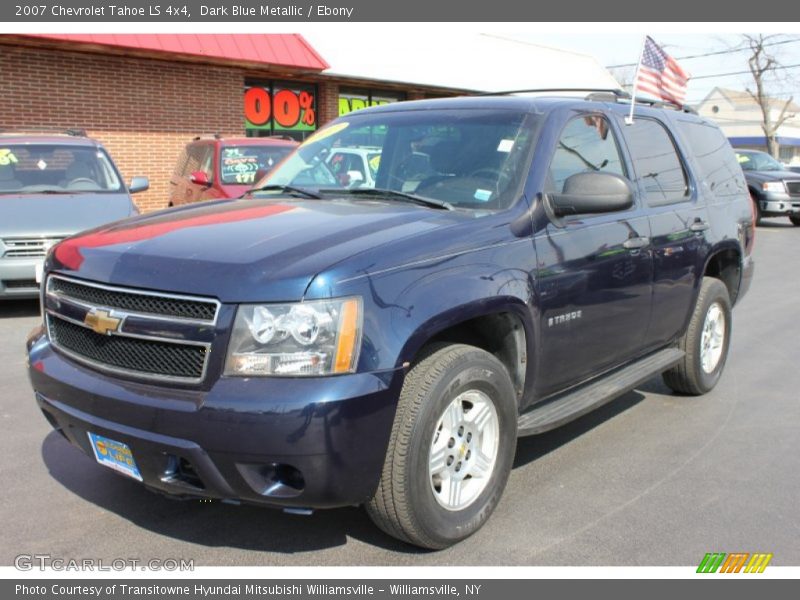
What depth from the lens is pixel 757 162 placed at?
20875 mm

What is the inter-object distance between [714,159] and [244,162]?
25.2 ft

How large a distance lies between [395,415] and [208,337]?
0.76m

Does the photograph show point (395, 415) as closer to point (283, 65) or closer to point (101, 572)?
point (101, 572)

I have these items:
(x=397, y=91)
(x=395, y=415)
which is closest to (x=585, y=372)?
(x=395, y=415)

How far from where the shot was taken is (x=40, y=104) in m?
14.0

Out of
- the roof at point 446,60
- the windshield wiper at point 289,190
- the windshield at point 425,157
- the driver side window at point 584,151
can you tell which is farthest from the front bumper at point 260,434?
the roof at point 446,60

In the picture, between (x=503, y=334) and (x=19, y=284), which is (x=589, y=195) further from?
(x=19, y=284)

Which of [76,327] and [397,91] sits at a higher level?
[397,91]

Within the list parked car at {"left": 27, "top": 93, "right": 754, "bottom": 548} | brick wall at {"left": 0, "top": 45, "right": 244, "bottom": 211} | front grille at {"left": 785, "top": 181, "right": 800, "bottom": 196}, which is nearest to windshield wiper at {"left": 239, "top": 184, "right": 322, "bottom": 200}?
parked car at {"left": 27, "top": 93, "right": 754, "bottom": 548}

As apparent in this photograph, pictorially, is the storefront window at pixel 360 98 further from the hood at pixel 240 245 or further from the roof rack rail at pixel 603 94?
the hood at pixel 240 245

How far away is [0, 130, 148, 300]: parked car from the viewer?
316 inches

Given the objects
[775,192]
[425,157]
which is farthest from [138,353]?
[775,192]

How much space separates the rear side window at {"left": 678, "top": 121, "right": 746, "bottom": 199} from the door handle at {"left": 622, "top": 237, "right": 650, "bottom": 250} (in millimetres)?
1253
